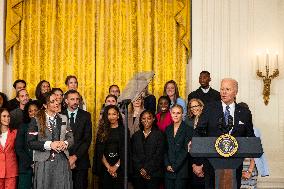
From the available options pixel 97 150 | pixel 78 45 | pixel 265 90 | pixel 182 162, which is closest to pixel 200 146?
pixel 182 162

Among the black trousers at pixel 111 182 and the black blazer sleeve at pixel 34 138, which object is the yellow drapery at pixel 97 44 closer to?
the black trousers at pixel 111 182

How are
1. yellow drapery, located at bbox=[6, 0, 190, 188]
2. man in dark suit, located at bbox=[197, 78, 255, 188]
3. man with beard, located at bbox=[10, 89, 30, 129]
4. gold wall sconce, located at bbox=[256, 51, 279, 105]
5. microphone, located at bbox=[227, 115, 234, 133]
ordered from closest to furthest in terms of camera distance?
microphone, located at bbox=[227, 115, 234, 133] < man in dark suit, located at bbox=[197, 78, 255, 188] < man with beard, located at bbox=[10, 89, 30, 129] < gold wall sconce, located at bbox=[256, 51, 279, 105] < yellow drapery, located at bbox=[6, 0, 190, 188]

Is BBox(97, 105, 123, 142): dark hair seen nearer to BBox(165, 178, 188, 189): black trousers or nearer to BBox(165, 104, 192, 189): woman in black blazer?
BBox(165, 104, 192, 189): woman in black blazer

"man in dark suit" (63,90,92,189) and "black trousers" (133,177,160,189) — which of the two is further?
"man in dark suit" (63,90,92,189)

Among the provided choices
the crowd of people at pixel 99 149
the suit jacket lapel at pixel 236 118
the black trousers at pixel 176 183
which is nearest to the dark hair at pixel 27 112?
the crowd of people at pixel 99 149

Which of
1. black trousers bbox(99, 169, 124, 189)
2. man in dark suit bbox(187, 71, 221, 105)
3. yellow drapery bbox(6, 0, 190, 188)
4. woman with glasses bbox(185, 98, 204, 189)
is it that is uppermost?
yellow drapery bbox(6, 0, 190, 188)

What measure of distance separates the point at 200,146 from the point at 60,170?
2.19 meters

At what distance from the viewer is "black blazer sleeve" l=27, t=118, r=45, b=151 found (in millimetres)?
5652

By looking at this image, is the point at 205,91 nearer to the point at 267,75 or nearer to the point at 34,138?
the point at 267,75

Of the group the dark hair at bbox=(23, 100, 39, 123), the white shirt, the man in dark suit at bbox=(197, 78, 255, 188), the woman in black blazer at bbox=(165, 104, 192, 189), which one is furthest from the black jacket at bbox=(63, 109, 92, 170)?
the man in dark suit at bbox=(197, 78, 255, 188)

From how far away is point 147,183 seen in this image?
6371 mm

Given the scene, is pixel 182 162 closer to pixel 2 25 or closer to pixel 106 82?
pixel 106 82

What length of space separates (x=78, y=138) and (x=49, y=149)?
36.3 inches

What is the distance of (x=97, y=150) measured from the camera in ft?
21.8
